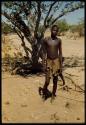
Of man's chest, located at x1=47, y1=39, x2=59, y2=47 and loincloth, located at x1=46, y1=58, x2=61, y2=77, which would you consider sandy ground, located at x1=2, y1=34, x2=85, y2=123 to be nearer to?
loincloth, located at x1=46, y1=58, x2=61, y2=77

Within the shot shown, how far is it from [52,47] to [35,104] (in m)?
1.36

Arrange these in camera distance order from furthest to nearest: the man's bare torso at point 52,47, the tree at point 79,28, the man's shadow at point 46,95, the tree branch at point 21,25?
the tree at point 79,28 → the tree branch at point 21,25 → the man's shadow at point 46,95 → the man's bare torso at point 52,47

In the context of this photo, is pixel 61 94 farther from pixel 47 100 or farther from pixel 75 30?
pixel 75 30

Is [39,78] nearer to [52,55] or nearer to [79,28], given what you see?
[52,55]

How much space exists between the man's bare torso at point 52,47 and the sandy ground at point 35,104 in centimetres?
105

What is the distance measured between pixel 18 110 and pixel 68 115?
108cm

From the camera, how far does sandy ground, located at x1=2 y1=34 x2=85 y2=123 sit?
7.54 meters

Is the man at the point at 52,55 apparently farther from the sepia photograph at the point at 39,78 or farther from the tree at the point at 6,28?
the tree at the point at 6,28

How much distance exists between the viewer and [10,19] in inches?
465

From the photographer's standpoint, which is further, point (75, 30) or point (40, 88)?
point (75, 30)

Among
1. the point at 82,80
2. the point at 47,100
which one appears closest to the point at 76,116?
the point at 47,100

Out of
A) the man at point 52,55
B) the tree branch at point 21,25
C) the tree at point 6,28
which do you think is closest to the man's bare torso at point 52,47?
the man at point 52,55

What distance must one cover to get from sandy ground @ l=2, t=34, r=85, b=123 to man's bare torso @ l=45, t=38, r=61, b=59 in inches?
41.2

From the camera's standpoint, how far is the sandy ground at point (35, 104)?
7543 millimetres
